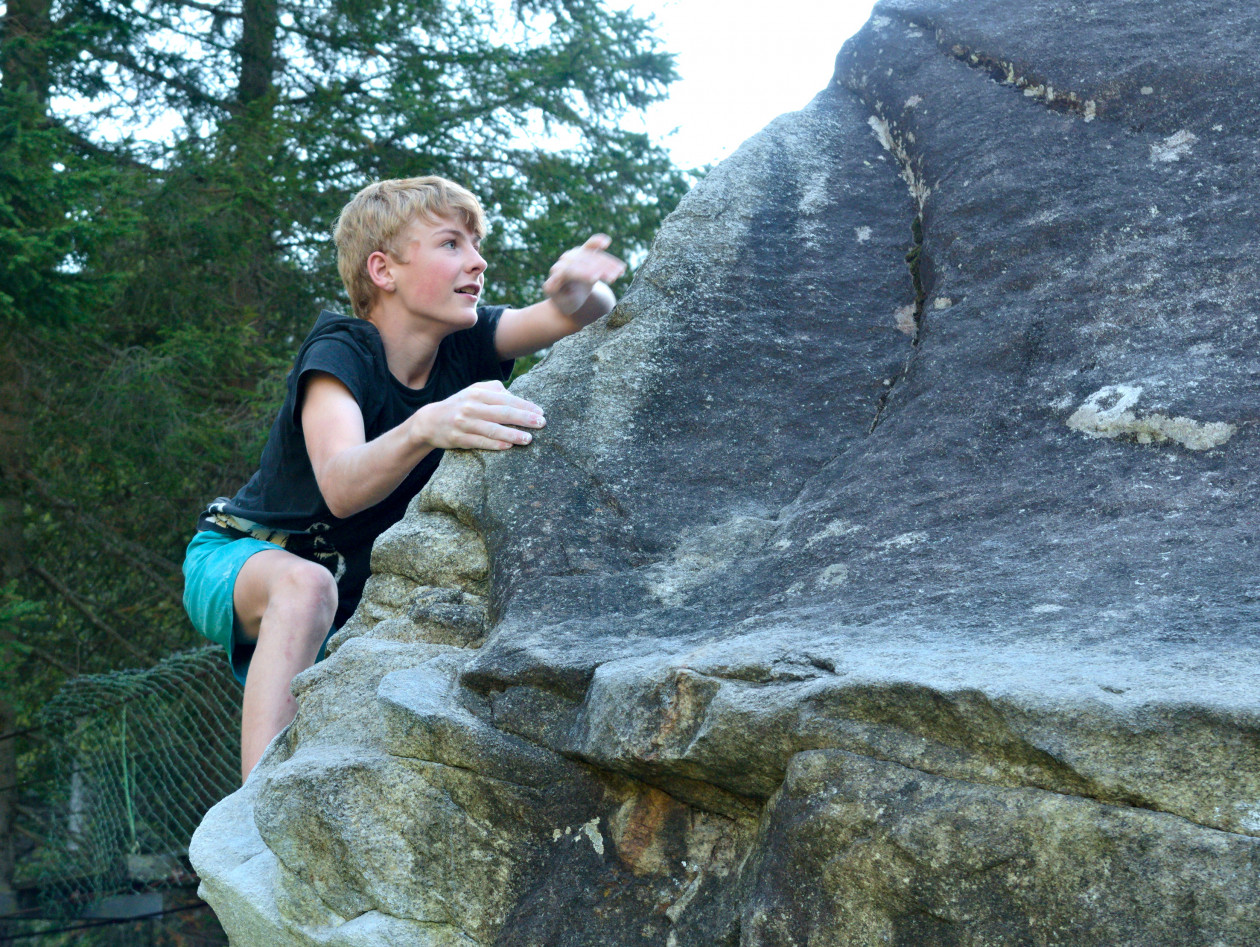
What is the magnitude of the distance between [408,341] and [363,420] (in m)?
0.32

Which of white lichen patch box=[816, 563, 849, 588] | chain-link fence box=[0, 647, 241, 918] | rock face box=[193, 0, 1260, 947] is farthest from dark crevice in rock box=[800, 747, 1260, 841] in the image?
chain-link fence box=[0, 647, 241, 918]

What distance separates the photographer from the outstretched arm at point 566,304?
272 cm

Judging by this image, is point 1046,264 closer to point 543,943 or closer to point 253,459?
point 543,943

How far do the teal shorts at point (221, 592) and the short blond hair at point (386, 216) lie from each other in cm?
67

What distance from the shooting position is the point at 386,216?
9.07ft

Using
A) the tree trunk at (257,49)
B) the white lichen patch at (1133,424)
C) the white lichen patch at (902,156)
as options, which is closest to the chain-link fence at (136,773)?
the white lichen patch at (902,156)

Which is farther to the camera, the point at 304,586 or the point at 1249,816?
the point at 304,586

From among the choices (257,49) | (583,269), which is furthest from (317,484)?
(257,49)

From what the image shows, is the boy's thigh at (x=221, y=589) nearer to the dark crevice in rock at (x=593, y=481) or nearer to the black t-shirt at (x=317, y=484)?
the black t-shirt at (x=317, y=484)

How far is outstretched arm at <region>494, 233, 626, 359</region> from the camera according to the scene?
8.91 feet

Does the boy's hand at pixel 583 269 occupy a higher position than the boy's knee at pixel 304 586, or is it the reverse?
the boy's hand at pixel 583 269

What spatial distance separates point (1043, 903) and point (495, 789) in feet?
2.62

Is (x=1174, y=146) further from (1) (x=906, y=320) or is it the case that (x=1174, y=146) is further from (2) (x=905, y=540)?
(2) (x=905, y=540)

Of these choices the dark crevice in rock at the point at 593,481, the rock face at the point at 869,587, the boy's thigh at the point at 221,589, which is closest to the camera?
the rock face at the point at 869,587
